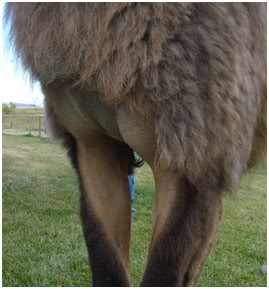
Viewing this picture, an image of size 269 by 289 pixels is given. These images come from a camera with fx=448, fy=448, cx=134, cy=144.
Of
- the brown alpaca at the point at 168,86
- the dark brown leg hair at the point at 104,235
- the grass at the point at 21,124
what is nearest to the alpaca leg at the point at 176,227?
the brown alpaca at the point at 168,86

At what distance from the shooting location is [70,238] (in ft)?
12.0

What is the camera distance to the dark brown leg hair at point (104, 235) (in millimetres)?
1738

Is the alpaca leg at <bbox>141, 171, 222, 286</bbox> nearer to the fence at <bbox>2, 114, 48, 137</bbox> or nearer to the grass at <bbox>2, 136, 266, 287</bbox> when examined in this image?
the grass at <bbox>2, 136, 266, 287</bbox>

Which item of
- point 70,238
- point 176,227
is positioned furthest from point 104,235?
point 70,238

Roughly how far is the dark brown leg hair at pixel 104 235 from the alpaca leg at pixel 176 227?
0.19 meters

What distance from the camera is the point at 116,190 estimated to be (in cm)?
188

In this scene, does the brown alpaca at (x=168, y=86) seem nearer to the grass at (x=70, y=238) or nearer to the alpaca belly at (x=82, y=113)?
the alpaca belly at (x=82, y=113)

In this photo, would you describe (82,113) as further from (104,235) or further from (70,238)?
(70,238)

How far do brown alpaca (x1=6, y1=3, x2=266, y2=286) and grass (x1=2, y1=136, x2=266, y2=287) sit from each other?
1.06 feet

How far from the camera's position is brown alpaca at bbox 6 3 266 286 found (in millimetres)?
1383

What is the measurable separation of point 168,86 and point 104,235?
0.72 meters

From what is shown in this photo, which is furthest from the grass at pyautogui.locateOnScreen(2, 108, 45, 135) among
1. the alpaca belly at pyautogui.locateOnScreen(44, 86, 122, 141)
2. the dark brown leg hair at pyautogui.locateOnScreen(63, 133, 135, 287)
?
the alpaca belly at pyautogui.locateOnScreen(44, 86, 122, 141)

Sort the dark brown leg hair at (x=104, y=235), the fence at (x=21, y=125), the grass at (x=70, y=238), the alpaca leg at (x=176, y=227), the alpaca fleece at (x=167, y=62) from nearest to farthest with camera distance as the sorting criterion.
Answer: the alpaca fleece at (x=167, y=62), the alpaca leg at (x=176, y=227), the dark brown leg hair at (x=104, y=235), the grass at (x=70, y=238), the fence at (x=21, y=125)

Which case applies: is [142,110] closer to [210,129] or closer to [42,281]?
[210,129]
